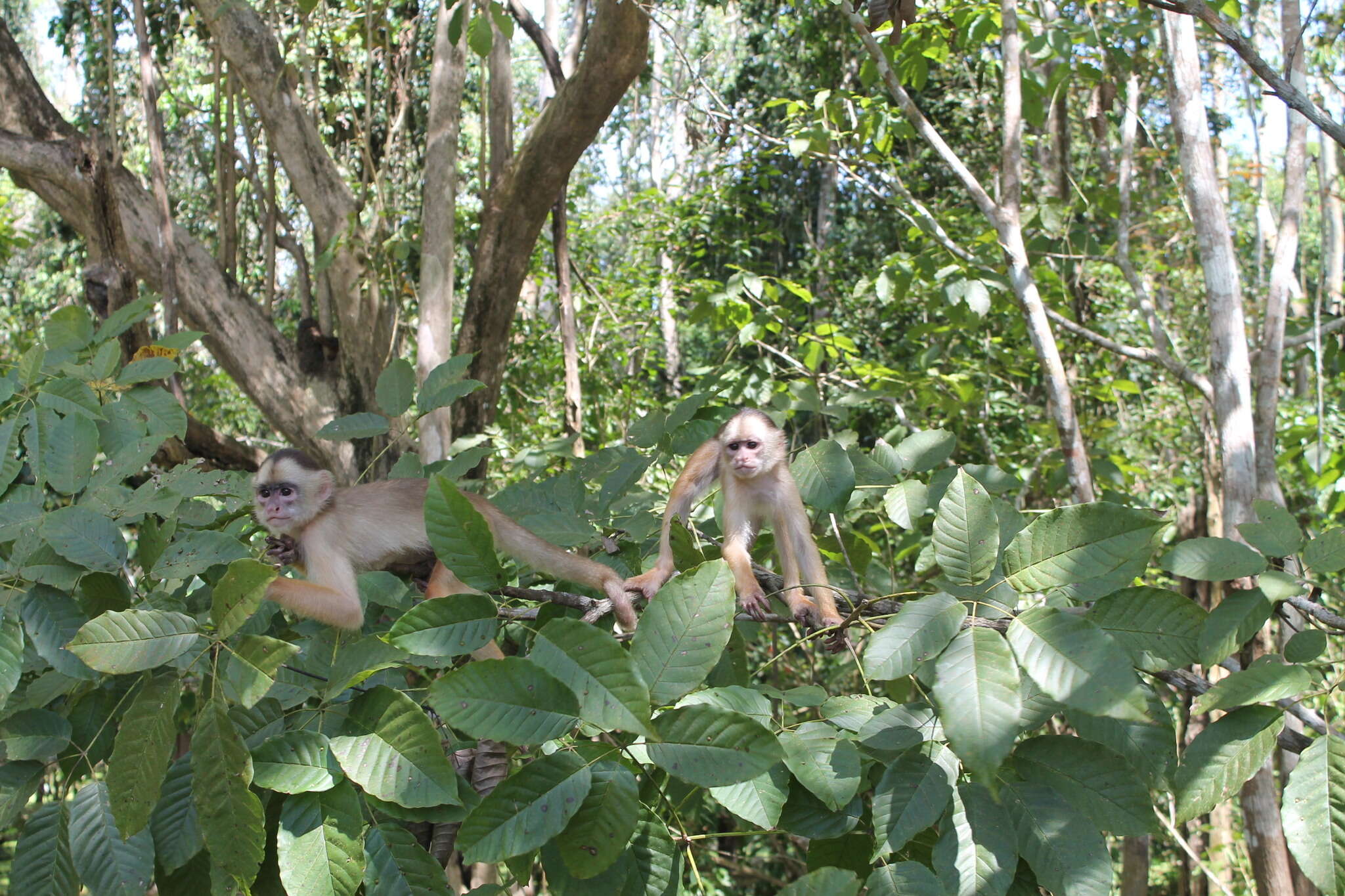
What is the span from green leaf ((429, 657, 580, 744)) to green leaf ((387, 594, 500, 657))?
5.3 inches

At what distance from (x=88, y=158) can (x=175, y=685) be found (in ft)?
15.9

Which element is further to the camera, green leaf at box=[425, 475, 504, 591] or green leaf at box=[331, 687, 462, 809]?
green leaf at box=[425, 475, 504, 591]

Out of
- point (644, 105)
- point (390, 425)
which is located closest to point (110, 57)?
point (390, 425)

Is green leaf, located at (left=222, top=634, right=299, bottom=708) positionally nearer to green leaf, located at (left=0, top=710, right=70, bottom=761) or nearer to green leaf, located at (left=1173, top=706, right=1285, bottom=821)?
green leaf, located at (left=0, top=710, right=70, bottom=761)

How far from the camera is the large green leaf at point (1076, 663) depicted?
3.45ft

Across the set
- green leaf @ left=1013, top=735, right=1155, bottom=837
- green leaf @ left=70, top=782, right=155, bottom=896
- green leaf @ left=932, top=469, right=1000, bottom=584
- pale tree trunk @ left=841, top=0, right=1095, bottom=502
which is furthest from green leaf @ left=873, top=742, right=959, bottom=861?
pale tree trunk @ left=841, top=0, right=1095, bottom=502

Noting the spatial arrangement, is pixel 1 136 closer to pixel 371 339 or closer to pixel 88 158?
pixel 88 158

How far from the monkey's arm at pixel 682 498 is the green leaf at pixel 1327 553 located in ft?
4.96

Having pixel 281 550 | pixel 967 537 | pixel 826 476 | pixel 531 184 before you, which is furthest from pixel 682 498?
pixel 531 184

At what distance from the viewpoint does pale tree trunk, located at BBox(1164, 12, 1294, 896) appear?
338 cm

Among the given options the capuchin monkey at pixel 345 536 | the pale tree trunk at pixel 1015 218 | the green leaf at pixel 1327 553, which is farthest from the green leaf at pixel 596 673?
the pale tree trunk at pixel 1015 218

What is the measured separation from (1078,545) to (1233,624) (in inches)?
11.6

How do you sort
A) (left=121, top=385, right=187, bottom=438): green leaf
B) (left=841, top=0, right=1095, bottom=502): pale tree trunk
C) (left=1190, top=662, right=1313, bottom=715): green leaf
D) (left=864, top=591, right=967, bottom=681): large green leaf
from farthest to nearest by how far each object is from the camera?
(left=841, top=0, right=1095, bottom=502): pale tree trunk < (left=121, top=385, right=187, bottom=438): green leaf < (left=1190, top=662, right=1313, bottom=715): green leaf < (left=864, top=591, right=967, bottom=681): large green leaf

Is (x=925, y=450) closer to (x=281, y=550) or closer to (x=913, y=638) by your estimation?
(x=913, y=638)
